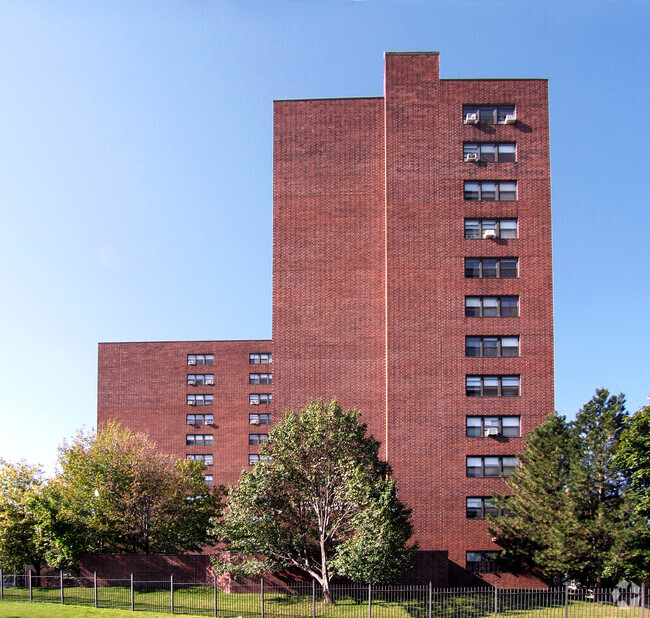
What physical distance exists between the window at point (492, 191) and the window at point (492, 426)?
13.0m

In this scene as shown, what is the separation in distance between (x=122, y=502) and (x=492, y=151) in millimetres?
30639

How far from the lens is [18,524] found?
42.8m

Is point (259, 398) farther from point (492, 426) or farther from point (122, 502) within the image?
point (492, 426)

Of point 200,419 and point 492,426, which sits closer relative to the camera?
point 492,426

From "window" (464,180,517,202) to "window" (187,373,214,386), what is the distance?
44.7m

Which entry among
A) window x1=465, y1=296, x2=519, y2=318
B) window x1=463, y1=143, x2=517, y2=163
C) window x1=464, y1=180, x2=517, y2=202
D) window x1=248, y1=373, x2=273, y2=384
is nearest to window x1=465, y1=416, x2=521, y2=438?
window x1=465, y1=296, x2=519, y2=318

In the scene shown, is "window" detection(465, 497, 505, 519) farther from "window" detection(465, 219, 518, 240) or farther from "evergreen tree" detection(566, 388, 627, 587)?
"window" detection(465, 219, 518, 240)

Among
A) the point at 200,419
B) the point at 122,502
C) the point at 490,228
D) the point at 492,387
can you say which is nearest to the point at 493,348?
the point at 492,387

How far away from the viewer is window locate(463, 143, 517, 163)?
44.9m

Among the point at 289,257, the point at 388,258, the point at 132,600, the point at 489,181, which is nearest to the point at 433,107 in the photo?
the point at 489,181

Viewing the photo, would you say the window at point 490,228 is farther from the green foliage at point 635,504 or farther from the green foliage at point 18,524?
the green foliage at point 18,524

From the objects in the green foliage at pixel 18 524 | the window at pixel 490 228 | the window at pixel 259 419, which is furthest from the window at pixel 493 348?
the window at pixel 259 419

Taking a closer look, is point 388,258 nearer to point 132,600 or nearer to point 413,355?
point 413,355

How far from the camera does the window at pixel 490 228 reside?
44.2m
